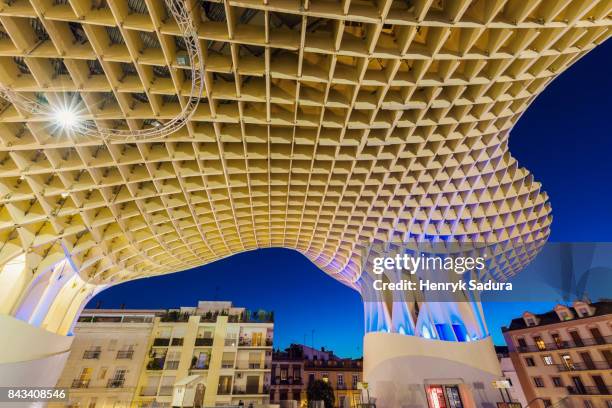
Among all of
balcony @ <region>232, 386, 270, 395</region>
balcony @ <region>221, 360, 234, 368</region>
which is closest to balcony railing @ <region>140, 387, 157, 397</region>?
balcony @ <region>221, 360, 234, 368</region>

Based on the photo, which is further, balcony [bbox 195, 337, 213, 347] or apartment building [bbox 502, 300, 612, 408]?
balcony [bbox 195, 337, 213, 347]

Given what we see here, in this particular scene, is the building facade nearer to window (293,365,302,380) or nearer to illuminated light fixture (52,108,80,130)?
window (293,365,302,380)

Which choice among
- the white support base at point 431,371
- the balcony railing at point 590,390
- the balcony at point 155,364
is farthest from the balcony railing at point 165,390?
the balcony railing at point 590,390

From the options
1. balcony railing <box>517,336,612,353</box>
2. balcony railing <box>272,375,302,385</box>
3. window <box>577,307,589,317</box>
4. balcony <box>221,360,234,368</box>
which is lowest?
balcony railing <box>272,375,302,385</box>

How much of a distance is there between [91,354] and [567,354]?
51.4 metres

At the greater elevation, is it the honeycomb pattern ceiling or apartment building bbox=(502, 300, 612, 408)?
the honeycomb pattern ceiling

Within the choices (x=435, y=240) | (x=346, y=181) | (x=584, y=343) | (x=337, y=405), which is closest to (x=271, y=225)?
(x=346, y=181)

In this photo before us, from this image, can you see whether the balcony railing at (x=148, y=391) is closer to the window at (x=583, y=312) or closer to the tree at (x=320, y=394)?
the tree at (x=320, y=394)

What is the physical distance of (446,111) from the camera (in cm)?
1157

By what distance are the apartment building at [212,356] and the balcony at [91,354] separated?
495cm

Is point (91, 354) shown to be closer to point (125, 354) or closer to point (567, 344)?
point (125, 354)

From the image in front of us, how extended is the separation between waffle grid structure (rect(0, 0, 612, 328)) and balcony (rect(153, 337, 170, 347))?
16.7 metres

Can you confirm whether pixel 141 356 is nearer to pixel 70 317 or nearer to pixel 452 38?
pixel 70 317

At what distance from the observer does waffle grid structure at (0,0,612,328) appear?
305 inches
